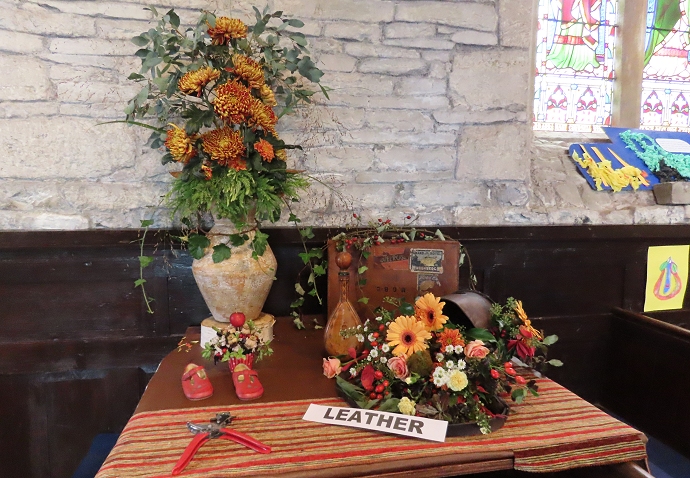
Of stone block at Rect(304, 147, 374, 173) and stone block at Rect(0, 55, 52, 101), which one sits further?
stone block at Rect(304, 147, 374, 173)

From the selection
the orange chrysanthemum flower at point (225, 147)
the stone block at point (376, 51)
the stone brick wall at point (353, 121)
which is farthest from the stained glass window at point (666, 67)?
the orange chrysanthemum flower at point (225, 147)

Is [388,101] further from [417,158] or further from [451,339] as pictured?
[451,339]

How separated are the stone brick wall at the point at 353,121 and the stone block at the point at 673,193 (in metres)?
0.13

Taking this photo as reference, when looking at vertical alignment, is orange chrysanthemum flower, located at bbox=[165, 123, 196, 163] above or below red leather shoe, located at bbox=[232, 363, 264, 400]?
above

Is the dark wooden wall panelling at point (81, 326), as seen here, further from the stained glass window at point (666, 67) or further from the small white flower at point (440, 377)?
the stained glass window at point (666, 67)

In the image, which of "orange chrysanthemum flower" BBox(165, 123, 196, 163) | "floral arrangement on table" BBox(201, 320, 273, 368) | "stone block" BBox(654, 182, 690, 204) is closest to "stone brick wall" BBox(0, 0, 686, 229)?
"stone block" BBox(654, 182, 690, 204)

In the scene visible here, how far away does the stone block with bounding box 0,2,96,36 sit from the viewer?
167 centimetres

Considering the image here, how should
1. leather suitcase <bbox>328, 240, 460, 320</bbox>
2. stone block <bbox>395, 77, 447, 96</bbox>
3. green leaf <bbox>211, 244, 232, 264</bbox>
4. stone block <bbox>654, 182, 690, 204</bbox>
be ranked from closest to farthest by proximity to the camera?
green leaf <bbox>211, 244, 232, 264</bbox> < leather suitcase <bbox>328, 240, 460, 320</bbox> < stone block <bbox>395, 77, 447, 96</bbox> < stone block <bbox>654, 182, 690, 204</bbox>

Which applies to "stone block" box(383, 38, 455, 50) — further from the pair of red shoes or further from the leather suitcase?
the pair of red shoes

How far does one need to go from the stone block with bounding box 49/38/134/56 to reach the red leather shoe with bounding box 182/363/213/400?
3.94 feet

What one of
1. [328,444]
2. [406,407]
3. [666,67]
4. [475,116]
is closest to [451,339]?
[406,407]

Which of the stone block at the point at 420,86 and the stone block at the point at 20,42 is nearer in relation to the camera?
the stone block at the point at 20,42

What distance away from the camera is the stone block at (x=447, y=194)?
2.00m

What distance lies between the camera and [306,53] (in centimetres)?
185
